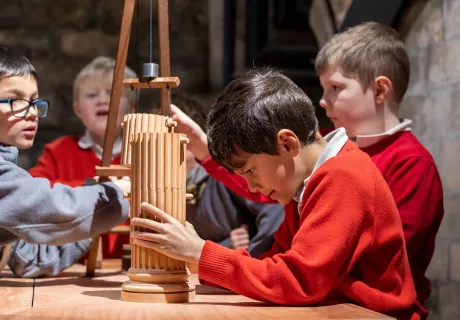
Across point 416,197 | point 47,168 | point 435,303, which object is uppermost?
point 416,197

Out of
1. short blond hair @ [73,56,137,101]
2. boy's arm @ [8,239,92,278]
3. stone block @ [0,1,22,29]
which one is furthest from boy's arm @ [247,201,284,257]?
stone block @ [0,1,22,29]

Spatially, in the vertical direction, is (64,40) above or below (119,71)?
below

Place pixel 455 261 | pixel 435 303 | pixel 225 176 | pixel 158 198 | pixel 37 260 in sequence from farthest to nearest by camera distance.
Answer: pixel 435 303 → pixel 455 261 → pixel 225 176 → pixel 37 260 → pixel 158 198

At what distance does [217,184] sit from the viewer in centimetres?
312

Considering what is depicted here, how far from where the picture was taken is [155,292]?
1696 mm

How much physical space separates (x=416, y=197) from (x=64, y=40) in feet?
9.66

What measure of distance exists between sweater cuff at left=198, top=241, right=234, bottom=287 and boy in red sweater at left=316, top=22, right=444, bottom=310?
0.75 m

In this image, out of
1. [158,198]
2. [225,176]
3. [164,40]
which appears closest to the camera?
[158,198]

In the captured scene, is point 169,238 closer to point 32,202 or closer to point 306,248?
point 306,248

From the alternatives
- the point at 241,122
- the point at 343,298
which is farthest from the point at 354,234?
the point at 241,122

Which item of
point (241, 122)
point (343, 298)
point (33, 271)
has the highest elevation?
point (241, 122)

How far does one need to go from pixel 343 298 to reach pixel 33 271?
1022 mm

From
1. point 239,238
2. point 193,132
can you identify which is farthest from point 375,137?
point 239,238

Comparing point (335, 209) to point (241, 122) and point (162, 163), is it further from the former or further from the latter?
point (162, 163)
